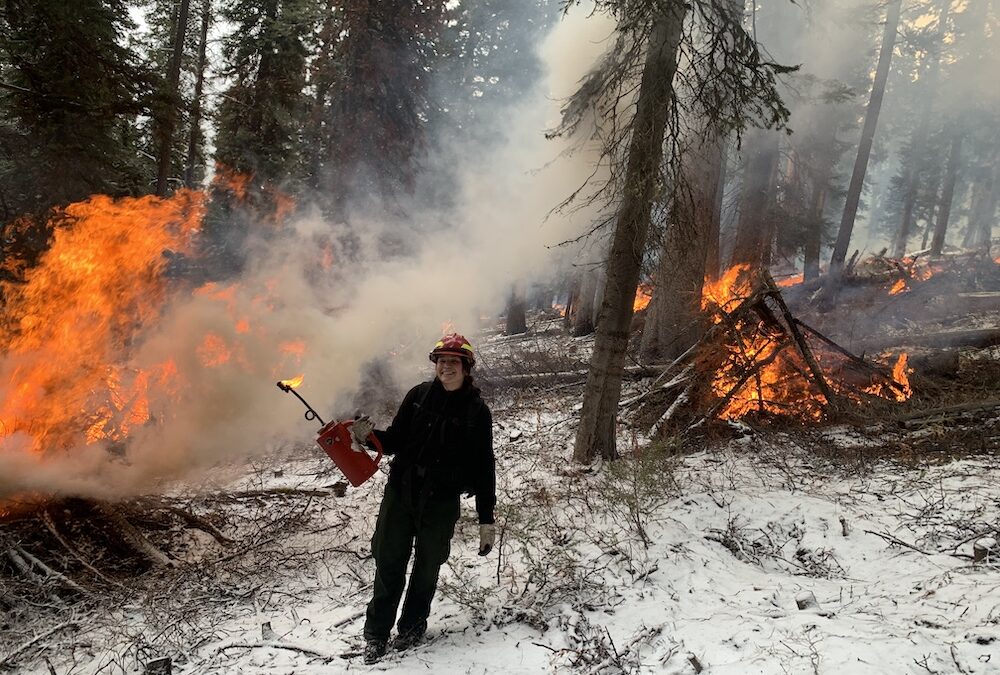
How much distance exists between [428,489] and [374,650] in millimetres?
1090

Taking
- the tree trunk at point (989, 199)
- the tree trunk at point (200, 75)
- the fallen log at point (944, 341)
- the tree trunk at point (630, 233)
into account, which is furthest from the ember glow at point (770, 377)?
the tree trunk at point (989, 199)

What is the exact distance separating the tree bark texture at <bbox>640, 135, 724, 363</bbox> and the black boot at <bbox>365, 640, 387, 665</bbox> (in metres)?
6.47

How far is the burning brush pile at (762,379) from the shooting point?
23.8ft

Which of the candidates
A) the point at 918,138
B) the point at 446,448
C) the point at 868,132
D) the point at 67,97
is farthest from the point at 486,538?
the point at 918,138

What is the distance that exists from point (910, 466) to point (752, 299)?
2.72m

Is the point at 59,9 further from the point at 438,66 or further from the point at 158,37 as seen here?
the point at 158,37

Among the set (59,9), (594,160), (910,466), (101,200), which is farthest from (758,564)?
(101,200)

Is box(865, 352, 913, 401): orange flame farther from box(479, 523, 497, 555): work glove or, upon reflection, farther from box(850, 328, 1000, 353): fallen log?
box(479, 523, 497, 555): work glove

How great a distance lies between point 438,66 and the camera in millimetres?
15133

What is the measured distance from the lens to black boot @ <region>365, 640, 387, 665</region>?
12.0 ft

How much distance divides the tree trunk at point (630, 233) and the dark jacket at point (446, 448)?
2.89 metres

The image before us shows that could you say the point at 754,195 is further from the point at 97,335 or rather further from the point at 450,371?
the point at 97,335

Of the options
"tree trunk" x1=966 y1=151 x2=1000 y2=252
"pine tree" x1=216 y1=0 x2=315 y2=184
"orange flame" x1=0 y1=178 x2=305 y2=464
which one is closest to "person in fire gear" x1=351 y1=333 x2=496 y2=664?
"orange flame" x1=0 y1=178 x2=305 y2=464

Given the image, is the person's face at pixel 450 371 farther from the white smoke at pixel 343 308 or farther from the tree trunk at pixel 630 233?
the white smoke at pixel 343 308
